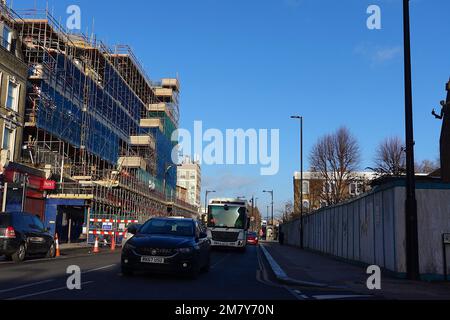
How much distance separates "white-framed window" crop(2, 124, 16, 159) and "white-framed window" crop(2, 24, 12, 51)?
5.09 meters

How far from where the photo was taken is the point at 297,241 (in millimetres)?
48094

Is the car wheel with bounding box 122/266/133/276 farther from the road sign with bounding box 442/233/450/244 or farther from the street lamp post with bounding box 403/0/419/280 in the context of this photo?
the road sign with bounding box 442/233/450/244

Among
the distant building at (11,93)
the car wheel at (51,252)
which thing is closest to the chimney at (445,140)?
the car wheel at (51,252)

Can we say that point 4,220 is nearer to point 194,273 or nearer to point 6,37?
point 194,273

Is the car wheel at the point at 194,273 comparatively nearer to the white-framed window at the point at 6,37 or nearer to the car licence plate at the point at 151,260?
the car licence plate at the point at 151,260

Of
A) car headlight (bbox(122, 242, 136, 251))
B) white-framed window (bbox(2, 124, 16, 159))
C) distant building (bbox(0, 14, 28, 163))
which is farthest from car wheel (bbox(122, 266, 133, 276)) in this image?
white-framed window (bbox(2, 124, 16, 159))

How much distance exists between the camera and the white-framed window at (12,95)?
105 ft

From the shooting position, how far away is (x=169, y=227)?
13.5m

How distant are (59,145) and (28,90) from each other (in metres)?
5.17

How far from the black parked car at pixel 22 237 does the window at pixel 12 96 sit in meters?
14.5

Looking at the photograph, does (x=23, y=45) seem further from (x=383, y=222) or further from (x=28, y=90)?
(x=383, y=222)

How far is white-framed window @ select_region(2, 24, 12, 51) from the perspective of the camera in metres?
32.2

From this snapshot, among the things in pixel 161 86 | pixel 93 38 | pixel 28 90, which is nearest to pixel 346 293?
pixel 28 90

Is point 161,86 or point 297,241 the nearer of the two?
point 297,241
